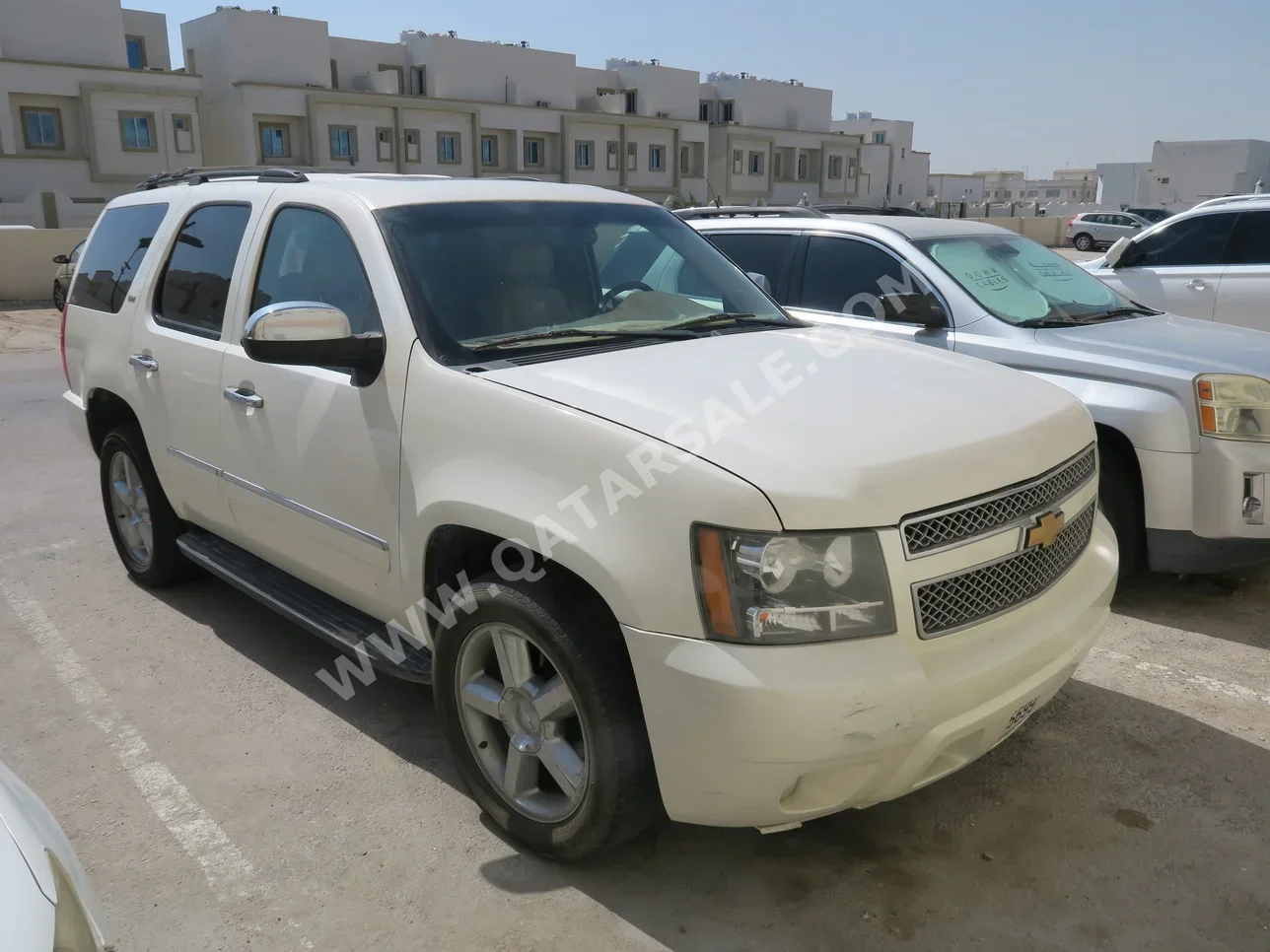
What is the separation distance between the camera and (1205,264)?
8250mm

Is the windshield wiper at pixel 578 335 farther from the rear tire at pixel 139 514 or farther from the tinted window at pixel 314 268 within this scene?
the rear tire at pixel 139 514

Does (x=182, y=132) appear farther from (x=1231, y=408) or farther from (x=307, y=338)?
(x=1231, y=408)

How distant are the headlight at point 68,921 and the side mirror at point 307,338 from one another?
5.33ft

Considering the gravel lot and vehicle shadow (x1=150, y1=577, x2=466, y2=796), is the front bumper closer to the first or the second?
the gravel lot

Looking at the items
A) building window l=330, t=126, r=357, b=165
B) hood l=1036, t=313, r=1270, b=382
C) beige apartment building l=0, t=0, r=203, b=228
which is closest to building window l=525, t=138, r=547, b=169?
building window l=330, t=126, r=357, b=165

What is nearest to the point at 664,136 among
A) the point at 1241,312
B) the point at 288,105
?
the point at 288,105

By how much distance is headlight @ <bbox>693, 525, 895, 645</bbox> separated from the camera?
234 cm

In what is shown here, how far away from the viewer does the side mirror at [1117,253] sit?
823 cm

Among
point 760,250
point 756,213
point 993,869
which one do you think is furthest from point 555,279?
point 756,213

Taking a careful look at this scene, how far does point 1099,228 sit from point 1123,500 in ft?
134

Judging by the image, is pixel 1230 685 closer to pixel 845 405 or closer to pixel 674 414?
pixel 845 405

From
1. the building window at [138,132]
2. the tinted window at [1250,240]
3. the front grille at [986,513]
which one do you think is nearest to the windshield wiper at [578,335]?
the front grille at [986,513]

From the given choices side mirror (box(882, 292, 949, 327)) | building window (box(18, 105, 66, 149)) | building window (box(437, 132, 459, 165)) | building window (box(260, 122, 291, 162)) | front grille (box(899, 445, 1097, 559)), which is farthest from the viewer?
building window (box(437, 132, 459, 165))

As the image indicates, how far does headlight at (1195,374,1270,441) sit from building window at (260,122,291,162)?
42.5m
